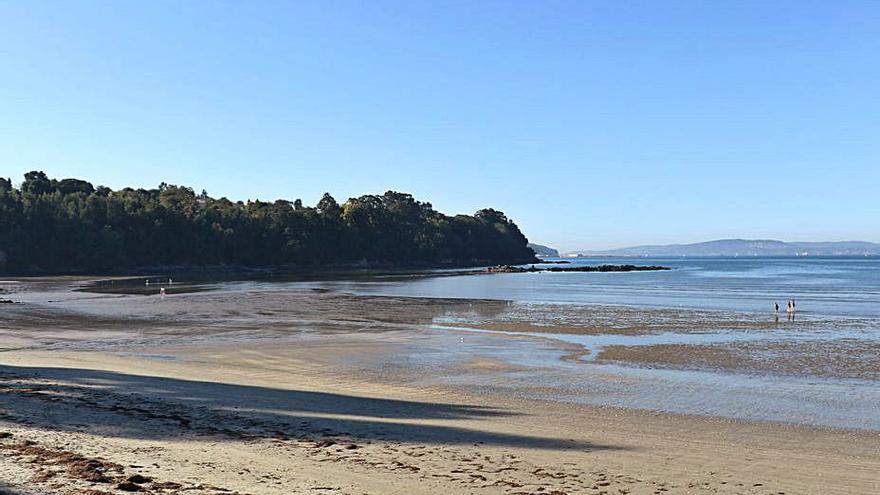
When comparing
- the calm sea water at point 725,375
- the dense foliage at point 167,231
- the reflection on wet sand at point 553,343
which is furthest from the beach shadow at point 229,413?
the dense foliage at point 167,231

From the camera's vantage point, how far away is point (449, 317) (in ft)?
134

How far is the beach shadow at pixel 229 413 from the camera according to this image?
11945 mm

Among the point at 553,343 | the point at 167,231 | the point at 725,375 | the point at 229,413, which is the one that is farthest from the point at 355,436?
the point at 167,231

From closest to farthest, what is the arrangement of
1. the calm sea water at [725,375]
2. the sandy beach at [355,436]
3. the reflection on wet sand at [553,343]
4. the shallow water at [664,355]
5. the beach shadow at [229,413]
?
1. the sandy beach at [355,436]
2. the beach shadow at [229,413]
3. the calm sea water at [725,375]
4. the shallow water at [664,355]
5. the reflection on wet sand at [553,343]

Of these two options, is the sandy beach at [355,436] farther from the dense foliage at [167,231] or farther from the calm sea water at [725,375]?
the dense foliage at [167,231]

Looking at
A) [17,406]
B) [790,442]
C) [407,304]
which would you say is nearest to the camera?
[790,442]

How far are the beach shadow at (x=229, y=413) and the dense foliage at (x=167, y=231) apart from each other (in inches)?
4334

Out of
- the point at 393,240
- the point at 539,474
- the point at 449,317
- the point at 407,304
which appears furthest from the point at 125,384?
the point at 393,240

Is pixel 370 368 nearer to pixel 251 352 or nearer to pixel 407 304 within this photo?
pixel 251 352

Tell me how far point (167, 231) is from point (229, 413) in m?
132

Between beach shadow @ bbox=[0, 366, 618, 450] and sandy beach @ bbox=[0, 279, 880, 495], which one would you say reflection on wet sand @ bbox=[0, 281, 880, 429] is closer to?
sandy beach @ bbox=[0, 279, 880, 495]

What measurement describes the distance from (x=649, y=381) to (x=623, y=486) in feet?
35.4

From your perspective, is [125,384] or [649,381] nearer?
[125,384]

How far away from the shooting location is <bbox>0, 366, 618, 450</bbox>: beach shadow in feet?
39.2
